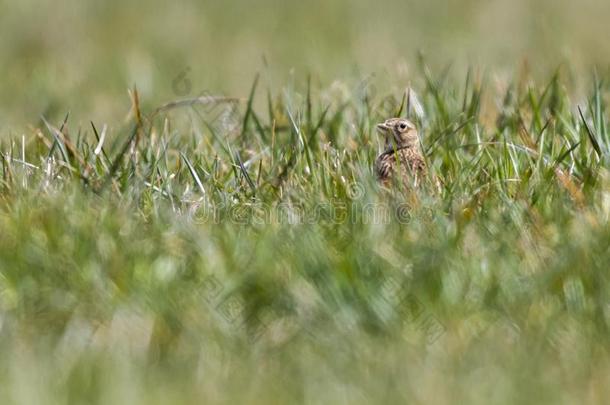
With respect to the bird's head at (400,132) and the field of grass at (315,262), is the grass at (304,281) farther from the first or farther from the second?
the bird's head at (400,132)

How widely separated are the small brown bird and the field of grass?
8cm

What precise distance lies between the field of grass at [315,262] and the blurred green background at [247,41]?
295cm

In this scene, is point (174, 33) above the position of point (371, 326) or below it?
below

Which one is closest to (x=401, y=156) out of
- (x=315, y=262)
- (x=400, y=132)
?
(x=400, y=132)

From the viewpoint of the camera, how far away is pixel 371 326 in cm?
409

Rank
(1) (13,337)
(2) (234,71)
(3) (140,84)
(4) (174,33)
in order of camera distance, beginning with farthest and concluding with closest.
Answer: (4) (174,33) < (2) (234,71) < (3) (140,84) < (1) (13,337)

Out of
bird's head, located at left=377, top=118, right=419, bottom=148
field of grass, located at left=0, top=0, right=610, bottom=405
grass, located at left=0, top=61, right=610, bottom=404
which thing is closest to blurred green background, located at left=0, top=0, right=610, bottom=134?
field of grass, located at left=0, top=0, right=610, bottom=405

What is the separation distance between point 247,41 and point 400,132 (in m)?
5.13

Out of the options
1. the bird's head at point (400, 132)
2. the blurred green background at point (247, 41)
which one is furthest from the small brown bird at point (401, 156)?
the blurred green background at point (247, 41)

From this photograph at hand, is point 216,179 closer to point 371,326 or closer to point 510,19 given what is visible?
point 371,326

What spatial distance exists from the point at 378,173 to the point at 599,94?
0.99 metres

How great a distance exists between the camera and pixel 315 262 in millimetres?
4215

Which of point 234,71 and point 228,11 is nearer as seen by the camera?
point 234,71

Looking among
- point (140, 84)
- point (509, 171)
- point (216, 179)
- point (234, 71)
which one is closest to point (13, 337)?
point (216, 179)
